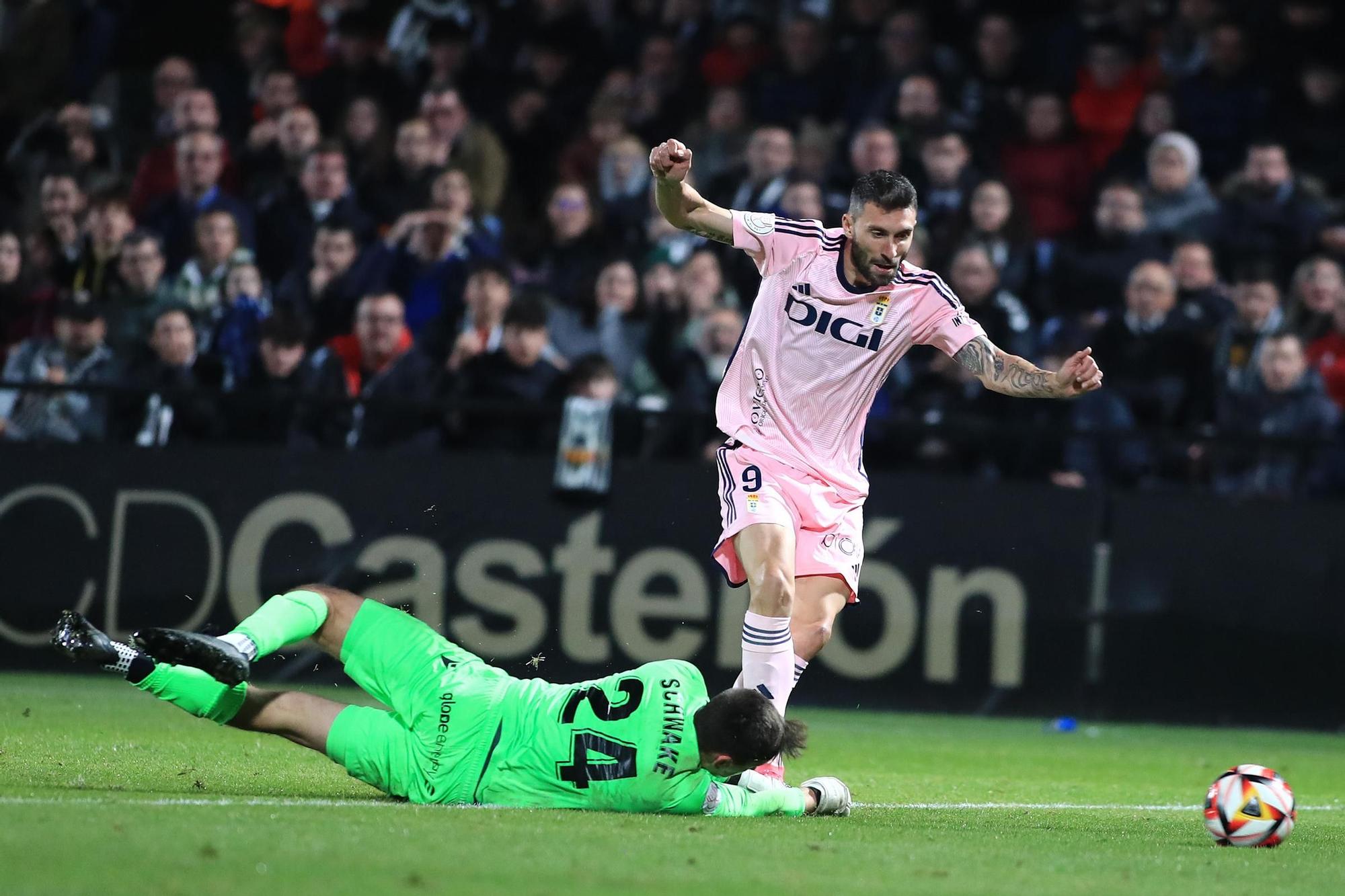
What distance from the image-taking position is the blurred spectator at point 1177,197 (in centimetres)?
1391

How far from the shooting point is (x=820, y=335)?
816 centimetres

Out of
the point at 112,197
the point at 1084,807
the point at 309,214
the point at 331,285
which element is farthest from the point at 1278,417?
the point at 112,197

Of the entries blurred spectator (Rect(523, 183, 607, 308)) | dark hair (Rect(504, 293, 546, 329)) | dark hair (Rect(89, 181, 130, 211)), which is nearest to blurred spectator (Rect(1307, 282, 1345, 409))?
blurred spectator (Rect(523, 183, 607, 308))

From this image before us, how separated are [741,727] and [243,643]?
70.7 inches

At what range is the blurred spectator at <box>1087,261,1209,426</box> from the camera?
12688 mm

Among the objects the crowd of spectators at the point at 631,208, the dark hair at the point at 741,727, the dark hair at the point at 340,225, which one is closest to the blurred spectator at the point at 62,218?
the crowd of spectators at the point at 631,208

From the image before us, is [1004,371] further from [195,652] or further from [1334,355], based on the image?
[1334,355]

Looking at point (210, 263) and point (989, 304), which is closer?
point (989, 304)

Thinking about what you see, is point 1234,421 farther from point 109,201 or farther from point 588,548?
point 109,201

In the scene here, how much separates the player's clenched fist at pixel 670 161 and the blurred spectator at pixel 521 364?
495cm

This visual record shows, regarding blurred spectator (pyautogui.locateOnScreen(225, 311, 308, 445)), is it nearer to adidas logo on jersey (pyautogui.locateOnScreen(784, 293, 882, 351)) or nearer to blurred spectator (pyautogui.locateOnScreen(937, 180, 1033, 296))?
blurred spectator (pyautogui.locateOnScreen(937, 180, 1033, 296))

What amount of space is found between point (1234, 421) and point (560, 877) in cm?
845

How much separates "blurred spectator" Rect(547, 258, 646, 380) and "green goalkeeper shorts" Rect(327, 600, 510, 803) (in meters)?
6.41

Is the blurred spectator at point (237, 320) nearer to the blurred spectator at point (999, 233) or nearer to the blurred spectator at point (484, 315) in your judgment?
the blurred spectator at point (484, 315)
